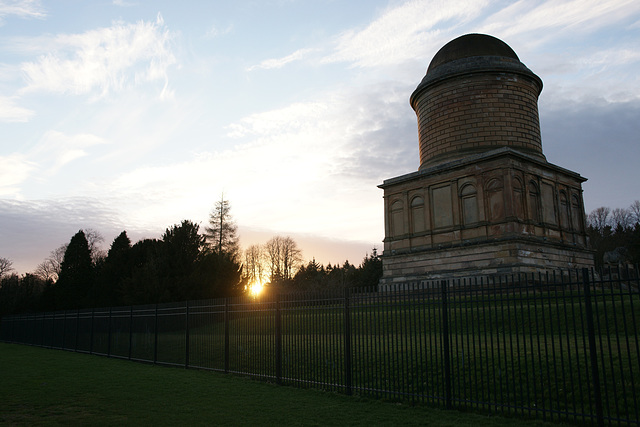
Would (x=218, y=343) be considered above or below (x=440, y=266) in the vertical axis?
below

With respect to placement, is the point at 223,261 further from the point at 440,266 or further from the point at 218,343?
the point at 218,343

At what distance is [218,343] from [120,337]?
7368 mm

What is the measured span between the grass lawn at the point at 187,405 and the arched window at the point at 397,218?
63.0ft

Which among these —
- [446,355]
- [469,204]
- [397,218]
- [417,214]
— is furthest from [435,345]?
[397,218]

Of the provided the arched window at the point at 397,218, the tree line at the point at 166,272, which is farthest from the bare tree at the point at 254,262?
the arched window at the point at 397,218

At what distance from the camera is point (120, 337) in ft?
61.3

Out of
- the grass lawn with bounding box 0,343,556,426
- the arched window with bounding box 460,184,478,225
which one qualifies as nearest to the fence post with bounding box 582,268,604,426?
the grass lawn with bounding box 0,343,556,426

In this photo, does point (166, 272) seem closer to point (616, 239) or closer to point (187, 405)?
point (187, 405)

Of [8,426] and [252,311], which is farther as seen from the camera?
[252,311]

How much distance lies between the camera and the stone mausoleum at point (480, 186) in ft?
82.3

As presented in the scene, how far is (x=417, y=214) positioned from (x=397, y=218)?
1531mm

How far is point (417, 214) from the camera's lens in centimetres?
2892

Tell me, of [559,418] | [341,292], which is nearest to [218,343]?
[341,292]

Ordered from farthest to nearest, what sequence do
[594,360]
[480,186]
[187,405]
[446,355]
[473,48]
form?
1. [473,48]
2. [480,186]
3. [187,405]
4. [446,355]
5. [594,360]
